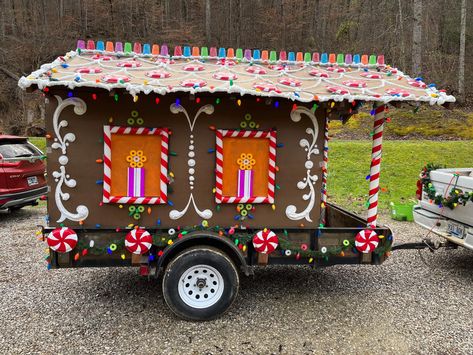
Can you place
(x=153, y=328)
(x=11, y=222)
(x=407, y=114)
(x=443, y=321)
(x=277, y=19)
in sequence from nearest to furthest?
(x=153, y=328)
(x=443, y=321)
(x=11, y=222)
(x=407, y=114)
(x=277, y=19)

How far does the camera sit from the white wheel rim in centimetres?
400

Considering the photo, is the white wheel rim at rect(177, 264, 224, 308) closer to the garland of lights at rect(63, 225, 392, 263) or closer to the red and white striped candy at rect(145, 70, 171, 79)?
the garland of lights at rect(63, 225, 392, 263)

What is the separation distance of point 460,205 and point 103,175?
4.58m

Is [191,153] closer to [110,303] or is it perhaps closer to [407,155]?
[110,303]

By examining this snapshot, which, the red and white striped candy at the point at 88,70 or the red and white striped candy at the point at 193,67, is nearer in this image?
the red and white striped candy at the point at 88,70

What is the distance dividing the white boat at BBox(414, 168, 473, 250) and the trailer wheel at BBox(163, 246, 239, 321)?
326 cm

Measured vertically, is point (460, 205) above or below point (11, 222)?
above

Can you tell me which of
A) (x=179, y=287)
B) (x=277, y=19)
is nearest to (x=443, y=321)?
(x=179, y=287)

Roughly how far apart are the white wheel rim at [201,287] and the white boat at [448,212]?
11.1ft

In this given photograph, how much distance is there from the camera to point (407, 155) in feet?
41.9

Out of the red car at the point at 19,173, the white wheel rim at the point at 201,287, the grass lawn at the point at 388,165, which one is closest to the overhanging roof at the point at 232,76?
the white wheel rim at the point at 201,287

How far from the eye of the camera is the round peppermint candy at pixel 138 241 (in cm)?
401

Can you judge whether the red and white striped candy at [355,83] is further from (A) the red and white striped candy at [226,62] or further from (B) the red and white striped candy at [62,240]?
(B) the red and white striped candy at [62,240]

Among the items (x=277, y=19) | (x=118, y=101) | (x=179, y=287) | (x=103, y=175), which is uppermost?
(x=277, y=19)
